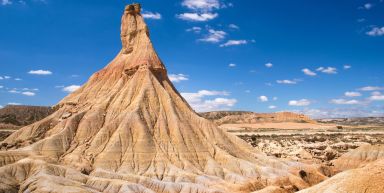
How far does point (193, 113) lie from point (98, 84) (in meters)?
23.0

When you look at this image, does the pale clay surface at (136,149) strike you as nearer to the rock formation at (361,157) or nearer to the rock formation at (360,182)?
the rock formation at (361,157)

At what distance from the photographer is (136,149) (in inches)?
3031

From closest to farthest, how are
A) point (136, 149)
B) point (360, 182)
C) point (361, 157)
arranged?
point (360, 182)
point (136, 149)
point (361, 157)

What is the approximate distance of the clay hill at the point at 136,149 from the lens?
66812mm

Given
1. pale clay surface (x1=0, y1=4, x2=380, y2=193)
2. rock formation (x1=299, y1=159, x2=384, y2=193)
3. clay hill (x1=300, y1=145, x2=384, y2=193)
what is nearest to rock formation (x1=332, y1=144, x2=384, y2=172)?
pale clay surface (x1=0, y1=4, x2=380, y2=193)

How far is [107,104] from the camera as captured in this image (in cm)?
8844

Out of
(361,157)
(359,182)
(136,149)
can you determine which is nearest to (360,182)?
(359,182)

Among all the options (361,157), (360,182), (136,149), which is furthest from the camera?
(361,157)

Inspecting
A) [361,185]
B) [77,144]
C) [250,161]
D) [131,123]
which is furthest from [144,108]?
[361,185]

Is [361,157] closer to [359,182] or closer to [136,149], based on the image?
[136,149]

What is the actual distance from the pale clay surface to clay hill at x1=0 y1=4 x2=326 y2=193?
16 centimetres

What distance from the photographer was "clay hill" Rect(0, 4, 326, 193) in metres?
66.8

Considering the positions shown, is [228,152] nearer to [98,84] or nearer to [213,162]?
[213,162]

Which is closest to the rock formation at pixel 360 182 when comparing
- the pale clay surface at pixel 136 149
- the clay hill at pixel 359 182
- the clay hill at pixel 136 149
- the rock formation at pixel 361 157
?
the clay hill at pixel 359 182
